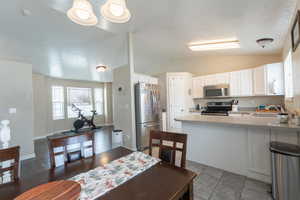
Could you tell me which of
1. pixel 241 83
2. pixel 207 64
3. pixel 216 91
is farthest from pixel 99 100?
pixel 241 83

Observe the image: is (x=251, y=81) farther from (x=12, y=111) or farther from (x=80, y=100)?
(x=80, y=100)

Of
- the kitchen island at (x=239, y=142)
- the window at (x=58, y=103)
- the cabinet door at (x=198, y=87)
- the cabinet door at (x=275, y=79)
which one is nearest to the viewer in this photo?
the kitchen island at (x=239, y=142)

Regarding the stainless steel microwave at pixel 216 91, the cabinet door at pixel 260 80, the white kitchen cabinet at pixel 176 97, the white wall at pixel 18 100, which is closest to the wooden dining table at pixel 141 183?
the white wall at pixel 18 100

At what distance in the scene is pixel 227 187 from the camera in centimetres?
199

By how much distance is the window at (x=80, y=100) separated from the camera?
275 inches

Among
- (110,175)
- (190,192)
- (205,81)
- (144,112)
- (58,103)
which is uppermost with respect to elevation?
(205,81)

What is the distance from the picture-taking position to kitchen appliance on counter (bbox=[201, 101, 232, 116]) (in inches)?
172

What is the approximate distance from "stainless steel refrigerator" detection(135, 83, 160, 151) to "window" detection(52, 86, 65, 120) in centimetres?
494

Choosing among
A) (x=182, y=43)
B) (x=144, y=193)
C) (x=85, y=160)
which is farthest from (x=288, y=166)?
(x=182, y=43)

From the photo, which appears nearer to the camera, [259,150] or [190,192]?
[190,192]

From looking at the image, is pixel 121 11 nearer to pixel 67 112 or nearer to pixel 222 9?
pixel 222 9

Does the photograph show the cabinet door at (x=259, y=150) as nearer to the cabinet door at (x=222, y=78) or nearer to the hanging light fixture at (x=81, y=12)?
the cabinet door at (x=222, y=78)

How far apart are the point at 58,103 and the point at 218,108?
706cm

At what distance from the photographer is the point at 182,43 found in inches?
146
